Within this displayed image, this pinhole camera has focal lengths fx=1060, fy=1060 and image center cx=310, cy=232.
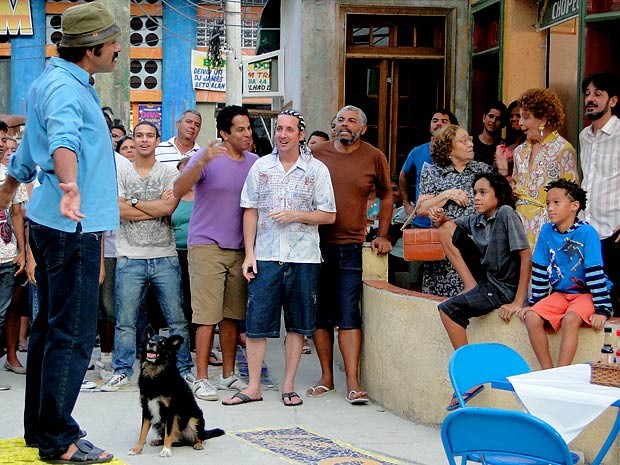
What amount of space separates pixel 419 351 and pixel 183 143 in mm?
3790

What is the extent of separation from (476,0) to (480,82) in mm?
932

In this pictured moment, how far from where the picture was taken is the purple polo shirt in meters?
8.15

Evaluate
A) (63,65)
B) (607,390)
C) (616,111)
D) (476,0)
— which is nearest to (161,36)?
(476,0)

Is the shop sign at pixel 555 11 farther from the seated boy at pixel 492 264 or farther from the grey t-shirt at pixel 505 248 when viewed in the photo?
the grey t-shirt at pixel 505 248

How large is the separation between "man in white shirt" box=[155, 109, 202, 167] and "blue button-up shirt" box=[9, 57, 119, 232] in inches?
170

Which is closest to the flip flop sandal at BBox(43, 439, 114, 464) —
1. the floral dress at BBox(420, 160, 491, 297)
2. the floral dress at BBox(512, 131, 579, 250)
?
the floral dress at BBox(420, 160, 491, 297)

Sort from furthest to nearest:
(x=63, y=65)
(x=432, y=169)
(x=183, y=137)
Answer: (x=183, y=137) < (x=432, y=169) < (x=63, y=65)

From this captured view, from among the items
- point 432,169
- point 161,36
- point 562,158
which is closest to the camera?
point 562,158

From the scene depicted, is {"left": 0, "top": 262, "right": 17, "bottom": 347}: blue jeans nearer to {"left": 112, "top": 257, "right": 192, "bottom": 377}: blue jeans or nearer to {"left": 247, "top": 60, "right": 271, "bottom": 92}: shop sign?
{"left": 112, "top": 257, "right": 192, "bottom": 377}: blue jeans

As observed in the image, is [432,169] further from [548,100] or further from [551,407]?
[551,407]

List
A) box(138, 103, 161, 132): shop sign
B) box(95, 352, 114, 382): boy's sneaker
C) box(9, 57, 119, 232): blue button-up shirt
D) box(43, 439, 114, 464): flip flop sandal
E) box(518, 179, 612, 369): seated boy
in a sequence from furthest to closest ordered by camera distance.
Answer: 1. box(138, 103, 161, 132): shop sign
2. box(95, 352, 114, 382): boy's sneaker
3. box(518, 179, 612, 369): seated boy
4. box(43, 439, 114, 464): flip flop sandal
5. box(9, 57, 119, 232): blue button-up shirt

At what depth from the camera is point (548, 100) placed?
7648 millimetres

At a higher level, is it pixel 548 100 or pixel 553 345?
pixel 548 100

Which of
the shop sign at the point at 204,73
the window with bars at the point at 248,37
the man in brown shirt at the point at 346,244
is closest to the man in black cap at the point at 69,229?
the man in brown shirt at the point at 346,244
